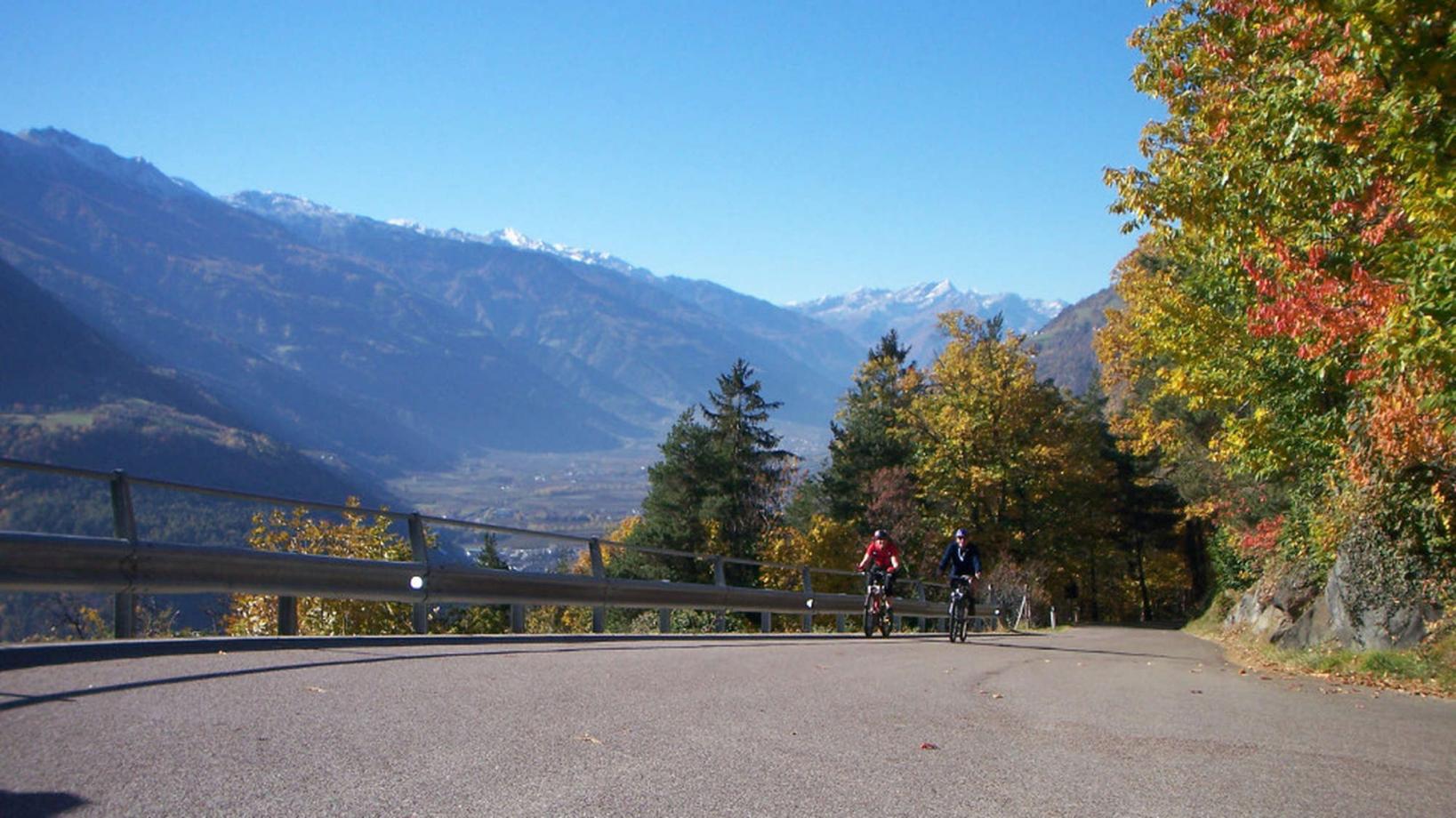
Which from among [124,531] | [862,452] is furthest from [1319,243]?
[862,452]

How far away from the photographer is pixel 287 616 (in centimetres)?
1081

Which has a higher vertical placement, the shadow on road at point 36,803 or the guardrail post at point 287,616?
the guardrail post at point 287,616

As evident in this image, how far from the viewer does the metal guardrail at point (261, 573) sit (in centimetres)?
833

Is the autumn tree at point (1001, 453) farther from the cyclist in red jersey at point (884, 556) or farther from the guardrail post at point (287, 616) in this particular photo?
the guardrail post at point (287, 616)

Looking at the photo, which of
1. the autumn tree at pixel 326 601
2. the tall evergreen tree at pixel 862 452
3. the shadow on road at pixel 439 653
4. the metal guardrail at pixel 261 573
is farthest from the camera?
the tall evergreen tree at pixel 862 452

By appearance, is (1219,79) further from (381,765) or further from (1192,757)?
(381,765)

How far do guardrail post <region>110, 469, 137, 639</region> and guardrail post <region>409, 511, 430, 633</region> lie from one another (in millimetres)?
Answer: 3107

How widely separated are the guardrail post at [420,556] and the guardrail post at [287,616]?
147 centimetres

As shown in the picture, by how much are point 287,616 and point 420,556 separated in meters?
1.86

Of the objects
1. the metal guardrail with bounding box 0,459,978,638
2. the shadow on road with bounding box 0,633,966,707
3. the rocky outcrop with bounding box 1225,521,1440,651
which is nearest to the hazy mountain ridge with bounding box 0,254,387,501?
the shadow on road with bounding box 0,633,966,707

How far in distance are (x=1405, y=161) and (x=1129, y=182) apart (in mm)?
7283

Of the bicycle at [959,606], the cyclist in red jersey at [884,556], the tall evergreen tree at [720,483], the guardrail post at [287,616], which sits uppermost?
the tall evergreen tree at [720,483]

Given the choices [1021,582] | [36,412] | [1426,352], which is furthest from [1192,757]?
[36,412]

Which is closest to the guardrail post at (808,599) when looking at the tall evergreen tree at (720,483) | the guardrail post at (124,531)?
the guardrail post at (124,531)
